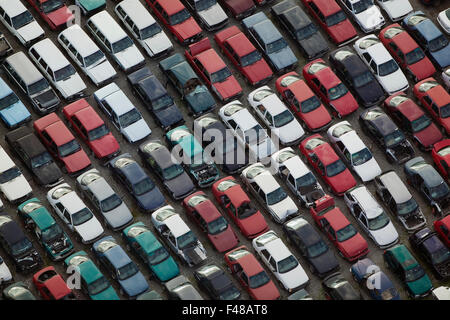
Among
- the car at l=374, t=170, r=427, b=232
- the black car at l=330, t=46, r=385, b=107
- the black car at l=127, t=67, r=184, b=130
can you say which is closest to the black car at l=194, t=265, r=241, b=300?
the black car at l=127, t=67, r=184, b=130

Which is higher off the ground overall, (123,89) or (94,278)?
(123,89)

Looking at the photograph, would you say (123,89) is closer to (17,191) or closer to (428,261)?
(17,191)

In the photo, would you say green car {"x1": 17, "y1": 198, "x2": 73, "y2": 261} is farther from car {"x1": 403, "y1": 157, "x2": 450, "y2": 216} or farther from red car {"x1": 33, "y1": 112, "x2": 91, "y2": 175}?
car {"x1": 403, "y1": 157, "x2": 450, "y2": 216}

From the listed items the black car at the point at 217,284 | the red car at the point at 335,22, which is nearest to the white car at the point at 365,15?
the red car at the point at 335,22

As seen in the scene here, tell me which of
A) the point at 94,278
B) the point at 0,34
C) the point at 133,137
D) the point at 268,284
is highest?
the point at 0,34

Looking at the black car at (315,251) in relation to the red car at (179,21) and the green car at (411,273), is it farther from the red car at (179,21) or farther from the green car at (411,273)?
the red car at (179,21)

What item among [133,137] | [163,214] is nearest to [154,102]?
[133,137]
